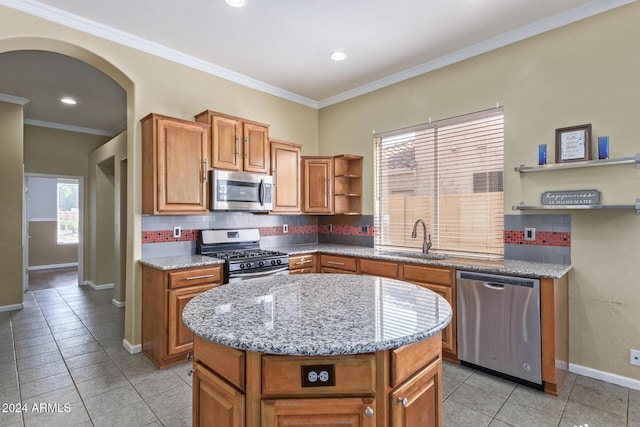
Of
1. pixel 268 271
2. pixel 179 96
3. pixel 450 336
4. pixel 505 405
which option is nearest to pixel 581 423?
pixel 505 405

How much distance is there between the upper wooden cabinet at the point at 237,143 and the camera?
342cm

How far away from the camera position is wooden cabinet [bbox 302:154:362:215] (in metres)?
4.36

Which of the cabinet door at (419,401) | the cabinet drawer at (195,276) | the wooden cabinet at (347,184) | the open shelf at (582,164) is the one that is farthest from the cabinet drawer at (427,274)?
the cabinet drawer at (195,276)

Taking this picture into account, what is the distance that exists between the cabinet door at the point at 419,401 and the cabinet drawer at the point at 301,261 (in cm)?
249

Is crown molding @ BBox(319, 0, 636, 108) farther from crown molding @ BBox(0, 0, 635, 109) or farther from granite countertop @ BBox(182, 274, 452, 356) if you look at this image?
granite countertop @ BBox(182, 274, 452, 356)

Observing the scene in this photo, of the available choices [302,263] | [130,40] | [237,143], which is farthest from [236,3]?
[302,263]

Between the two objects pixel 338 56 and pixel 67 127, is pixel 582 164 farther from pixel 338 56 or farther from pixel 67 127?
pixel 67 127

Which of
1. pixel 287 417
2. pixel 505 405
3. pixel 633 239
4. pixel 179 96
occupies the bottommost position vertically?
pixel 505 405

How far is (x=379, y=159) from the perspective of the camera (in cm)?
427

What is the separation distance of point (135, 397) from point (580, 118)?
4.03 metres

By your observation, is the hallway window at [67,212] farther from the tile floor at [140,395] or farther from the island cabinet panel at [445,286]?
the island cabinet panel at [445,286]

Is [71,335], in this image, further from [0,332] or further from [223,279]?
[223,279]

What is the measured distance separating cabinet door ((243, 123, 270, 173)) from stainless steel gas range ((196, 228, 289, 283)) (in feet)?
2.55

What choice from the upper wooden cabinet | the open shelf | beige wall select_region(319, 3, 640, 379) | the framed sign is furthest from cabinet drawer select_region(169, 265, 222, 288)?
the framed sign
